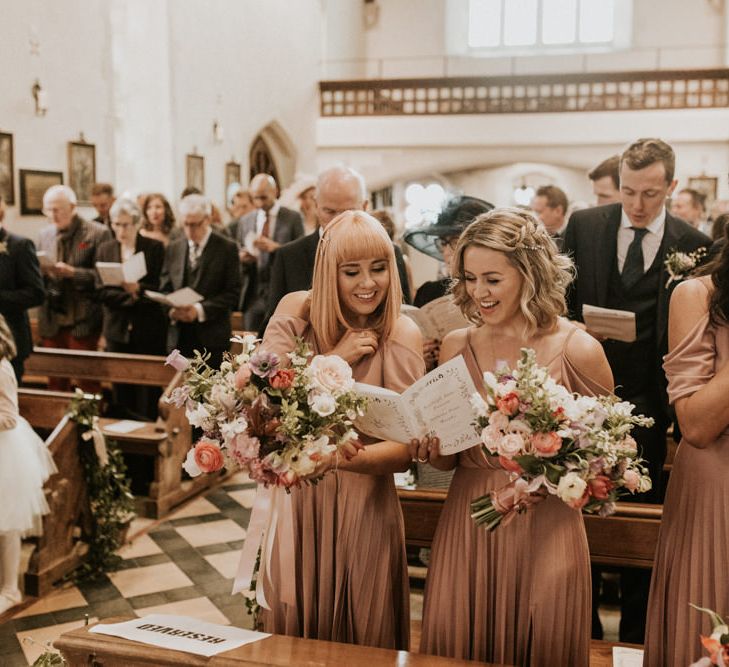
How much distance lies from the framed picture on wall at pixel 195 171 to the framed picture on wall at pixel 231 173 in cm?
83

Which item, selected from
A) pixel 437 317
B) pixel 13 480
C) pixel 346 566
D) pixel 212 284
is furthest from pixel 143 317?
pixel 346 566

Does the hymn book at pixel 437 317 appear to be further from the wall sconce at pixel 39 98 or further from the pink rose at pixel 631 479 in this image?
the wall sconce at pixel 39 98

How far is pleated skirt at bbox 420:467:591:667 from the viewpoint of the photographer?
6.68 ft

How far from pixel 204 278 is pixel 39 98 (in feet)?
14.4

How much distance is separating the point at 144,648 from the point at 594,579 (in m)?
1.94

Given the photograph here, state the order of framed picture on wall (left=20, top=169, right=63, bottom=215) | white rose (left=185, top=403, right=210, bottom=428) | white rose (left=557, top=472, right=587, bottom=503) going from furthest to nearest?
framed picture on wall (left=20, top=169, right=63, bottom=215), white rose (left=185, top=403, right=210, bottom=428), white rose (left=557, top=472, right=587, bottom=503)

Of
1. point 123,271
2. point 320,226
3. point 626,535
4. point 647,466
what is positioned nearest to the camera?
point 626,535

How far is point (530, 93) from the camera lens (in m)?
16.2

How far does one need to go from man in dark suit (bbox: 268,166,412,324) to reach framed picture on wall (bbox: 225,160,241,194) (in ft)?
31.9

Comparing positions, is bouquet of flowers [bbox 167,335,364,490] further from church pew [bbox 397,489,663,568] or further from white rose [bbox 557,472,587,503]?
church pew [bbox 397,489,663,568]

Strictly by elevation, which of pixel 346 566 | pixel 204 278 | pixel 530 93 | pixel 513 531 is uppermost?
pixel 530 93

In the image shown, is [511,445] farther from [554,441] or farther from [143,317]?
[143,317]

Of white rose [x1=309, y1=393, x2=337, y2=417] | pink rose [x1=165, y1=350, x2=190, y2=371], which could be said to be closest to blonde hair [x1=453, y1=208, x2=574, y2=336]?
white rose [x1=309, y1=393, x2=337, y2=417]

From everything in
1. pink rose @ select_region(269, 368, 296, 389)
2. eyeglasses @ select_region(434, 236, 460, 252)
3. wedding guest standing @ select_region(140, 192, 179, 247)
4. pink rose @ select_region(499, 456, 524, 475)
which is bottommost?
pink rose @ select_region(499, 456, 524, 475)
